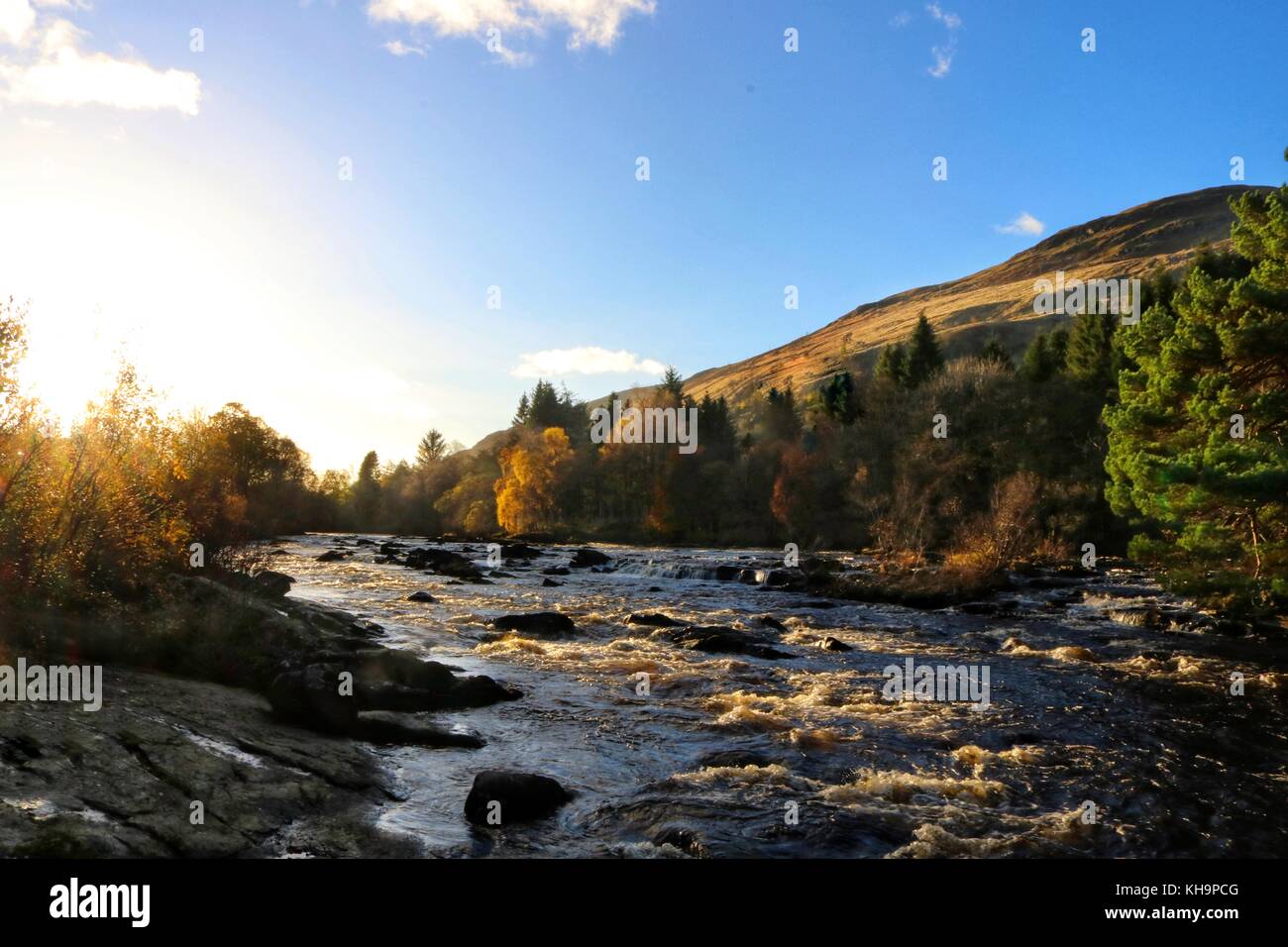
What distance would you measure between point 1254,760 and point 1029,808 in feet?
16.7

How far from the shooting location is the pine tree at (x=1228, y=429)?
16875mm

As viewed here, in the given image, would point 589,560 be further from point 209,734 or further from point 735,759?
point 209,734

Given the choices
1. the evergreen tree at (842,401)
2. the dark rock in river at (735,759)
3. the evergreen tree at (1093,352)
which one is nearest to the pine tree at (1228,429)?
the dark rock in river at (735,759)

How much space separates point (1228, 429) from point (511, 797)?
66.7 ft

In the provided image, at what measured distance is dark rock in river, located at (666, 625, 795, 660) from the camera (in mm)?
21016

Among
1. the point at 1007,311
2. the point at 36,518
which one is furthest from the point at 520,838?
the point at 1007,311

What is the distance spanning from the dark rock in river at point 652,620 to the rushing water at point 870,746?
588 mm

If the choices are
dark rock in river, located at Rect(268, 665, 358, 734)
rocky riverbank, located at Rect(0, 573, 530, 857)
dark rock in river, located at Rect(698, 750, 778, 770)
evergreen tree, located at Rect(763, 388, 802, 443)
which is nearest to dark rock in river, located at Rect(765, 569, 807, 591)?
rocky riverbank, located at Rect(0, 573, 530, 857)

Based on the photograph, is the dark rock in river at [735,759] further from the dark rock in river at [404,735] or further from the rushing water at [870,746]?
the dark rock in river at [404,735]

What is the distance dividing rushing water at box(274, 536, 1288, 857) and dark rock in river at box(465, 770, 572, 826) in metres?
0.26

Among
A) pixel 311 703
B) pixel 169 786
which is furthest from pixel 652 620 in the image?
pixel 169 786

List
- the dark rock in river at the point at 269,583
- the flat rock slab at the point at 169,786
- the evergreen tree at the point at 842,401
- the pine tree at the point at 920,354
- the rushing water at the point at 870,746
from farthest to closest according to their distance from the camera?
the evergreen tree at the point at 842,401, the pine tree at the point at 920,354, the dark rock in river at the point at 269,583, the rushing water at the point at 870,746, the flat rock slab at the point at 169,786

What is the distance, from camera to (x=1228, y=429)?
62.7 ft
